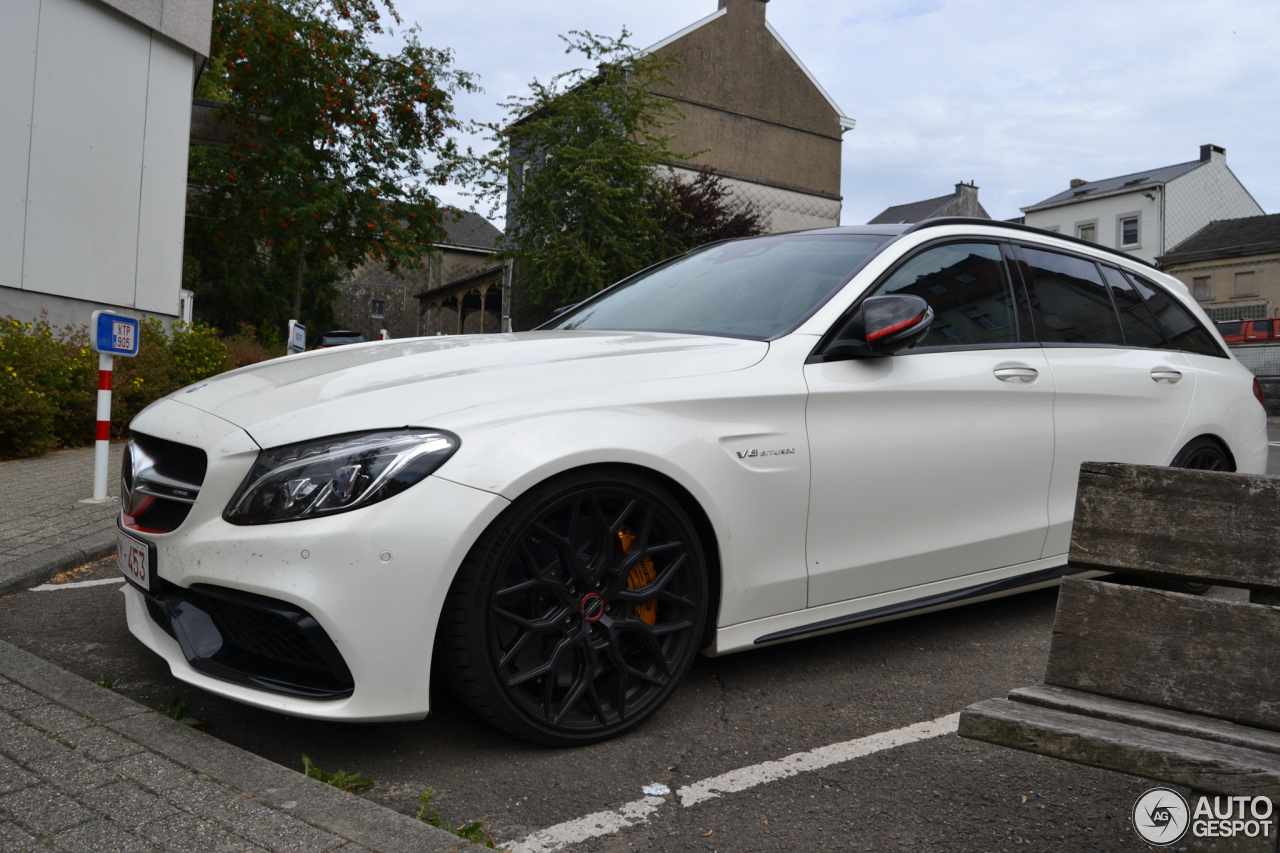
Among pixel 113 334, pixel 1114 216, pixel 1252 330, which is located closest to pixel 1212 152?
pixel 1114 216

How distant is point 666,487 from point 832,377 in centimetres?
73

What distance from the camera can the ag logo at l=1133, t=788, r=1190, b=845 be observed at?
1917 mm

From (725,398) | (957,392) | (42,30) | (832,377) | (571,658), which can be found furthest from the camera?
(42,30)

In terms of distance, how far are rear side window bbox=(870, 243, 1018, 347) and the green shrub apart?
7.28 m

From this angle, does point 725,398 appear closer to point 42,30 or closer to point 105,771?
point 105,771

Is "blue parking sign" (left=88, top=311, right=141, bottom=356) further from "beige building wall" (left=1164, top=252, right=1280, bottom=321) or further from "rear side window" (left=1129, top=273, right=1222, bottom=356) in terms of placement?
"beige building wall" (left=1164, top=252, right=1280, bottom=321)

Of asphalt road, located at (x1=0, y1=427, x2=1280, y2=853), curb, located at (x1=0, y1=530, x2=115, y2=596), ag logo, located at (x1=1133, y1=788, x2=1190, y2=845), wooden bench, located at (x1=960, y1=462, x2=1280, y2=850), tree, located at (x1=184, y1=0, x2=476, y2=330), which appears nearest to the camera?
wooden bench, located at (x1=960, y1=462, x2=1280, y2=850)

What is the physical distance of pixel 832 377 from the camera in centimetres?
320

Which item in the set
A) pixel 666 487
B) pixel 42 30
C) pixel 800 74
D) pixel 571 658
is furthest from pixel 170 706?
pixel 800 74

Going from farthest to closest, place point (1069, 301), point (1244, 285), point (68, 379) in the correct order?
point (1244, 285) < point (68, 379) < point (1069, 301)

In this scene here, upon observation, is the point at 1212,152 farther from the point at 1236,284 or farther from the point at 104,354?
the point at 104,354

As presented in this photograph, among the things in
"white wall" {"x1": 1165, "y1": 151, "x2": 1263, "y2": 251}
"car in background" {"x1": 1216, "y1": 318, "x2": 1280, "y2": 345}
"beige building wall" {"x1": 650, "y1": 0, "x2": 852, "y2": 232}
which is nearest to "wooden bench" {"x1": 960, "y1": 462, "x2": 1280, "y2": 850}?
"car in background" {"x1": 1216, "y1": 318, "x2": 1280, "y2": 345}

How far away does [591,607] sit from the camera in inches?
105

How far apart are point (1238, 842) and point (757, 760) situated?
1.26 metres
